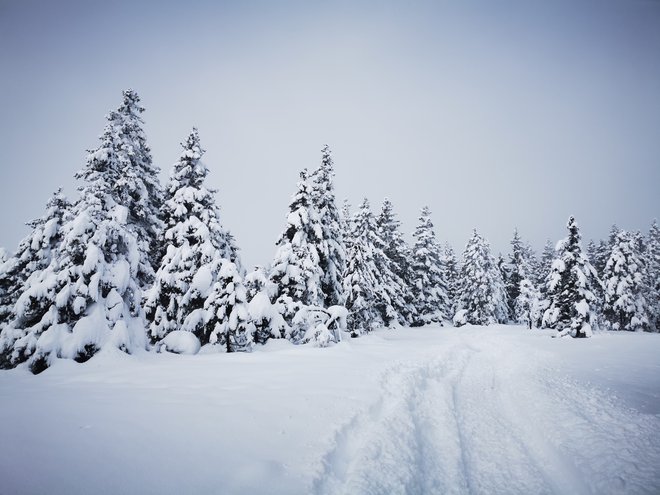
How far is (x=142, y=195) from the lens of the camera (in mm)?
16875

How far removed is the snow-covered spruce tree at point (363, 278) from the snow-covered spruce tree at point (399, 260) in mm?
4178

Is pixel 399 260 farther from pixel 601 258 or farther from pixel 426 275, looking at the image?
pixel 601 258

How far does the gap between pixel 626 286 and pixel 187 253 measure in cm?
4553

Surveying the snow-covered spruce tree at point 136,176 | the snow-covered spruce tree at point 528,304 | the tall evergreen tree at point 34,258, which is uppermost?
the snow-covered spruce tree at point 136,176

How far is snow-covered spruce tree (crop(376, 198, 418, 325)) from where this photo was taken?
39.6 meters

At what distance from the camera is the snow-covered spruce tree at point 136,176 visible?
1592 cm

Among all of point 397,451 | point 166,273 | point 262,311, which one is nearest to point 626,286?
point 262,311

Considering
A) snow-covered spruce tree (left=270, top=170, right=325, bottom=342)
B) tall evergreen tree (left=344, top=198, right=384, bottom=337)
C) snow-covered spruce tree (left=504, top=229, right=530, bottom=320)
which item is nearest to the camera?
snow-covered spruce tree (left=270, top=170, right=325, bottom=342)

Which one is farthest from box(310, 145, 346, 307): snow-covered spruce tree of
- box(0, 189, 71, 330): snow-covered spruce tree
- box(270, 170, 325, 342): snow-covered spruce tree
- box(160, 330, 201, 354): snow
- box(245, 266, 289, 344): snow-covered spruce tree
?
box(0, 189, 71, 330): snow-covered spruce tree

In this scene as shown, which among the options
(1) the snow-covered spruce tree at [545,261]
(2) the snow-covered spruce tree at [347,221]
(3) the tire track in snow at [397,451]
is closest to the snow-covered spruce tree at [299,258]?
(3) the tire track in snow at [397,451]

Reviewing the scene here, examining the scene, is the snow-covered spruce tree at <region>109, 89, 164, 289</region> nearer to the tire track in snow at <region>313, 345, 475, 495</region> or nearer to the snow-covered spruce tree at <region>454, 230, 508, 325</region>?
the tire track in snow at <region>313, 345, 475, 495</region>

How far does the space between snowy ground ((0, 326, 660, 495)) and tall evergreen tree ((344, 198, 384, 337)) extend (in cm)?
1733

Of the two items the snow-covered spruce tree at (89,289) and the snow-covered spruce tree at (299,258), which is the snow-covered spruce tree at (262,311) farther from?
the snow-covered spruce tree at (89,289)

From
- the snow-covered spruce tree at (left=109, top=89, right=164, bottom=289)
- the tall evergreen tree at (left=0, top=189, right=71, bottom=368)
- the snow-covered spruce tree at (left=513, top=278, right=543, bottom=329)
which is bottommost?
the snow-covered spruce tree at (left=513, top=278, right=543, bottom=329)
